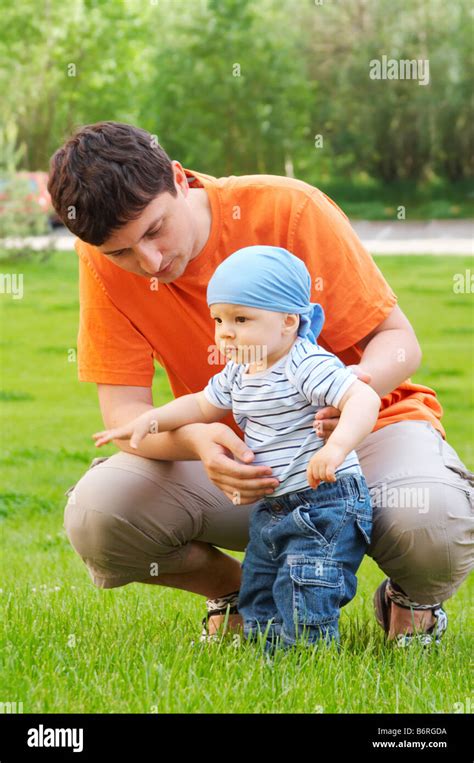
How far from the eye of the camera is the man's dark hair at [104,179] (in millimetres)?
2840

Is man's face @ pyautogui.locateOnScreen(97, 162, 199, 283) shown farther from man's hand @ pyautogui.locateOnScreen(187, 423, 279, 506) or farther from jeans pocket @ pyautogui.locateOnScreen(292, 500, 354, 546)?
jeans pocket @ pyautogui.locateOnScreen(292, 500, 354, 546)

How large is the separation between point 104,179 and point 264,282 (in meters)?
0.48

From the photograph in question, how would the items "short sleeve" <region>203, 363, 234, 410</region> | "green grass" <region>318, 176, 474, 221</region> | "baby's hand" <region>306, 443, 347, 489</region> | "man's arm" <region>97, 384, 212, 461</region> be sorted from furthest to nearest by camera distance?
"green grass" <region>318, 176, 474, 221</region>
"man's arm" <region>97, 384, 212, 461</region>
"short sleeve" <region>203, 363, 234, 410</region>
"baby's hand" <region>306, 443, 347, 489</region>

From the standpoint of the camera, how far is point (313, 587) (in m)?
2.82

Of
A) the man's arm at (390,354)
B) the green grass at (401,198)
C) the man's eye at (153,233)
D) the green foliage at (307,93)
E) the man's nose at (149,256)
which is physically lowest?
the man's arm at (390,354)

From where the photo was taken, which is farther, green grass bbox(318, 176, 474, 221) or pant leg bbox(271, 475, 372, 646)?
green grass bbox(318, 176, 474, 221)

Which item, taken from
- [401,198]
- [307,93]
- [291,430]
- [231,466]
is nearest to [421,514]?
[291,430]

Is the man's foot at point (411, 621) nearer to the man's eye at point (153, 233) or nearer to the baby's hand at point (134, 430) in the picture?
the baby's hand at point (134, 430)

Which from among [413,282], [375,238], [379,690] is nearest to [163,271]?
[379,690]

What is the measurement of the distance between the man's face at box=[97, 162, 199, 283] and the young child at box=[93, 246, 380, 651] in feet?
0.57

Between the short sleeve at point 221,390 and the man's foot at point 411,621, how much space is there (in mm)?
763

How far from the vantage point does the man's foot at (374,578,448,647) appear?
3.19 m

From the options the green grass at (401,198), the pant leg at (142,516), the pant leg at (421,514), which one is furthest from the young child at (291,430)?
the green grass at (401,198)

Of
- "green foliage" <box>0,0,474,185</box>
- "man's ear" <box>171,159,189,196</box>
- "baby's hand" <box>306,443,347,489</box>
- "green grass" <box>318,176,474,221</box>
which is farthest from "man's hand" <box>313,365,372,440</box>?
"green foliage" <box>0,0,474,185</box>
